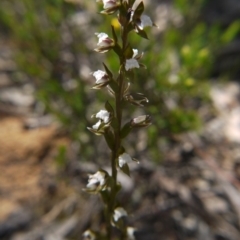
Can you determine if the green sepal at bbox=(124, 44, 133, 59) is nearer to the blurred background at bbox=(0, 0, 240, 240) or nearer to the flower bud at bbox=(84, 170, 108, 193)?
the flower bud at bbox=(84, 170, 108, 193)

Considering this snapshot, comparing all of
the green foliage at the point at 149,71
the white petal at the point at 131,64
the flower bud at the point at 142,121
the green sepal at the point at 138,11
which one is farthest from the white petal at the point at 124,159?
the green foliage at the point at 149,71

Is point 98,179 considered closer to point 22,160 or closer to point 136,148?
point 136,148

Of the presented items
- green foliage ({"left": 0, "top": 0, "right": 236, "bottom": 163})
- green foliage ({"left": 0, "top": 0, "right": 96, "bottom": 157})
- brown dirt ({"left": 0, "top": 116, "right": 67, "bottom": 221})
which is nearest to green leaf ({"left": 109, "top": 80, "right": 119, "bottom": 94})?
green foliage ({"left": 0, "top": 0, "right": 236, "bottom": 163})

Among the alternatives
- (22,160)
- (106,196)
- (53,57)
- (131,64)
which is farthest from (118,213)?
(53,57)

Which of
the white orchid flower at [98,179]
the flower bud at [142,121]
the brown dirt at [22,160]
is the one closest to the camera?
the flower bud at [142,121]

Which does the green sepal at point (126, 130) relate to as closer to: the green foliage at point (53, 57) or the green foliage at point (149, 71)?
the green foliage at point (149, 71)

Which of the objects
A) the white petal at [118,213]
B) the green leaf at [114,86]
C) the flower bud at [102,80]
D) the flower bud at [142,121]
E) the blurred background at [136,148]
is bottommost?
the blurred background at [136,148]

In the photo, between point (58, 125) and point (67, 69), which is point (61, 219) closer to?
point (58, 125)

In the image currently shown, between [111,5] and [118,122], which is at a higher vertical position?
[111,5]
